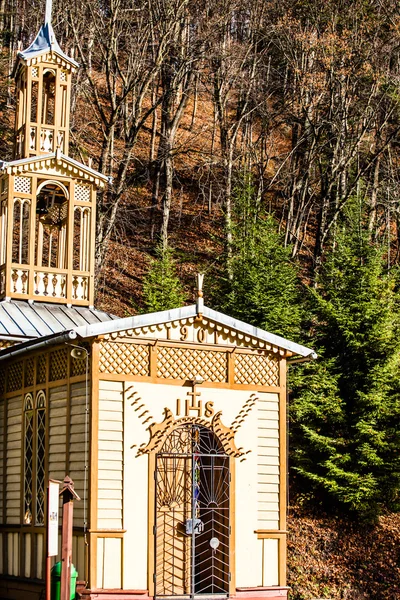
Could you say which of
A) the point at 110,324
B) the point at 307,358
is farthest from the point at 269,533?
the point at 110,324

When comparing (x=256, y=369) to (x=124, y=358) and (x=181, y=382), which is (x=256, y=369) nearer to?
(x=181, y=382)

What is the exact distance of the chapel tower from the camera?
20703 mm

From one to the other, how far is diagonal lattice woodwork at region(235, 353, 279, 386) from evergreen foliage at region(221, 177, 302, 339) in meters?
8.27

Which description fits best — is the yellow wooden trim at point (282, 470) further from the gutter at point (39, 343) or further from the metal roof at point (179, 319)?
the gutter at point (39, 343)

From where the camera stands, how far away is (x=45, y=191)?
2177 cm

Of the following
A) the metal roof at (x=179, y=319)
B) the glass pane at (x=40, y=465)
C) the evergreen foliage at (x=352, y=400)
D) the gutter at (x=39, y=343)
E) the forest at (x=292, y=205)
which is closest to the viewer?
the gutter at (x=39, y=343)

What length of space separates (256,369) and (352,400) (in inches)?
315

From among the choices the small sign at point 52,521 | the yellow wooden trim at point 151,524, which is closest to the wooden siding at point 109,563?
the yellow wooden trim at point 151,524

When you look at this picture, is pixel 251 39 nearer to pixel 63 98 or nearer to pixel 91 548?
pixel 63 98

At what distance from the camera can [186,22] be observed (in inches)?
1412

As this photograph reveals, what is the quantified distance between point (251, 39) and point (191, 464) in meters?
25.0

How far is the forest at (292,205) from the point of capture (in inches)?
922

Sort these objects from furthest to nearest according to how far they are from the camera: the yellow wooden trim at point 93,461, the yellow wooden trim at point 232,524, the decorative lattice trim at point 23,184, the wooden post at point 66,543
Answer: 1. the decorative lattice trim at point 23,184
2. the yellow wooden trim at point 232,524
3. the yellow wooden trim at point 93,461
4. the wooden post at point 66,543

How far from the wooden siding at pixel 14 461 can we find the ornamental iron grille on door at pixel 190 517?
242cm
